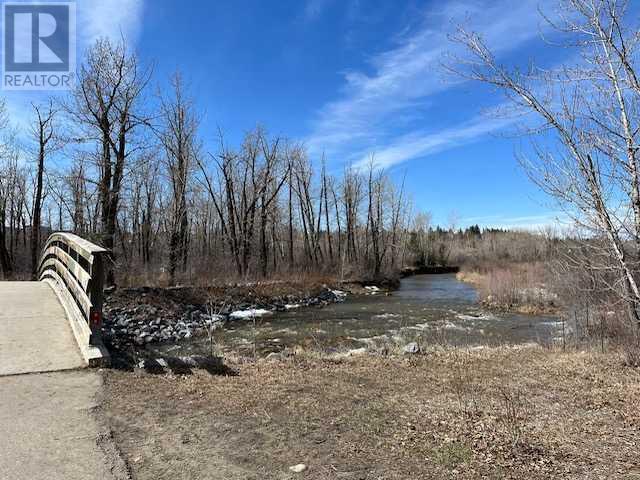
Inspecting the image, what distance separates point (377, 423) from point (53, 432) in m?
2.69

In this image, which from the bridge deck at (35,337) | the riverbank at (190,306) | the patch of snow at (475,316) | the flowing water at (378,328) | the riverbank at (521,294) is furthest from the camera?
the riverbank at (521,294)

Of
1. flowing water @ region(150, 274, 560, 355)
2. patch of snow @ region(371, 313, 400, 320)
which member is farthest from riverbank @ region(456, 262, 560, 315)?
patch of snow @ region(371, 313, 400, 320)

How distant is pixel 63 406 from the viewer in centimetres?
397

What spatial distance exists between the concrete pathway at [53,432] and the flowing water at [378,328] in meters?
5.70

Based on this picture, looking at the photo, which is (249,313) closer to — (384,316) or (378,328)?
(384,316)

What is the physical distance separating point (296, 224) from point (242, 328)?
2589 cm

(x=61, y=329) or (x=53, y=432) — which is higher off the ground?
(x=61, y=329)

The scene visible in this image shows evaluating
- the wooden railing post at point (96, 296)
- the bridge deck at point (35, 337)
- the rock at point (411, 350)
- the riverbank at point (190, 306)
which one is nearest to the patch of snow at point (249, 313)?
the riverbank at point (190, 306)

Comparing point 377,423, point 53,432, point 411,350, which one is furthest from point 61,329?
point 411,350

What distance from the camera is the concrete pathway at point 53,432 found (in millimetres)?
2840

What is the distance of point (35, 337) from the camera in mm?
6184

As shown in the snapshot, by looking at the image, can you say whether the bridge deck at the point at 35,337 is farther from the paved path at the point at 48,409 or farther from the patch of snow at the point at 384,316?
the patch of snow at the point at 384,316

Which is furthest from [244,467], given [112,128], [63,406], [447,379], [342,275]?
[342,275]

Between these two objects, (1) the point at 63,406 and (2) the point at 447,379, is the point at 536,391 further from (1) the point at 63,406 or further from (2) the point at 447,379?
(1) the point at 63,406
